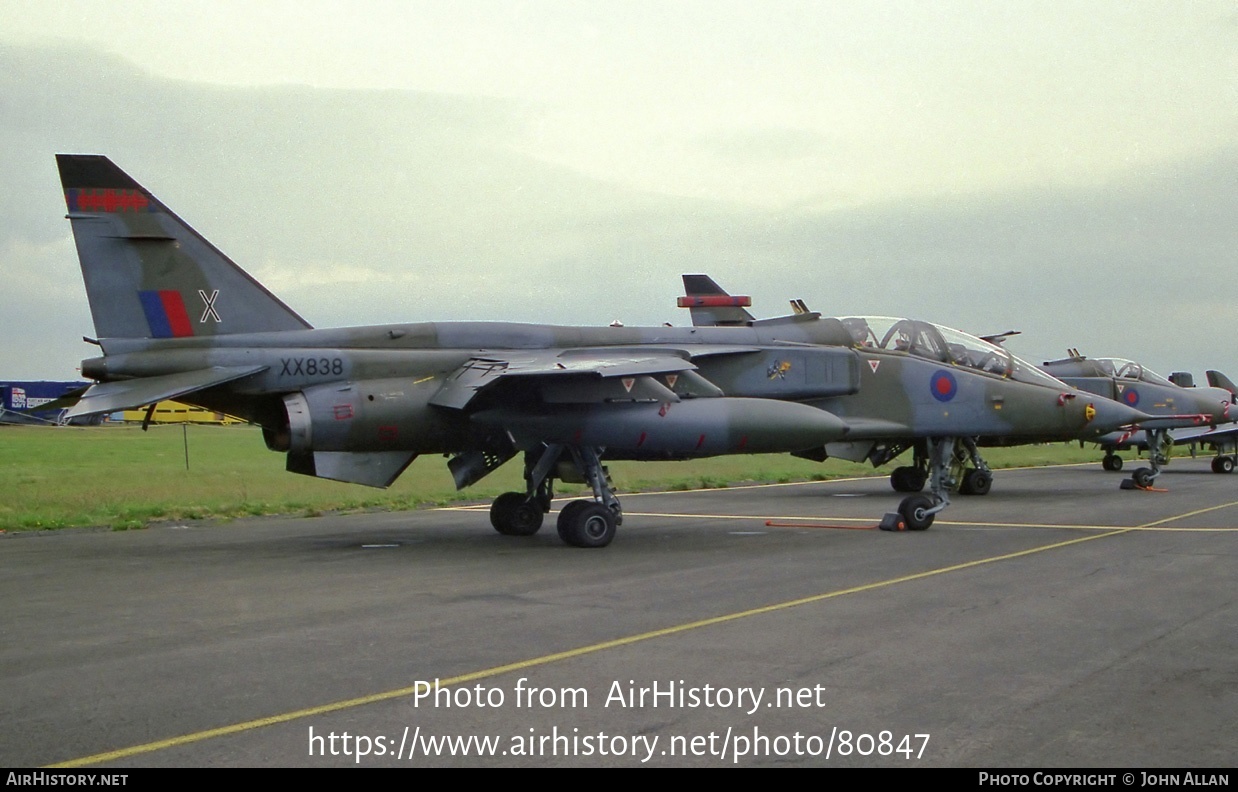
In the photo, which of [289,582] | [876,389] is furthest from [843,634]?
[876,389]

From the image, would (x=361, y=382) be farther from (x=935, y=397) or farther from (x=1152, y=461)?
(x=1152, y=461)

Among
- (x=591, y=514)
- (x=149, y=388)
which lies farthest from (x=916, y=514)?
(x=149, y=388)

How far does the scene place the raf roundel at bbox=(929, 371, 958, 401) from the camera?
53.5 feet

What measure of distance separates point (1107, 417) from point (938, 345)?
10.9ft

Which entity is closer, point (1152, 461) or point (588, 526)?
point (588, 526)

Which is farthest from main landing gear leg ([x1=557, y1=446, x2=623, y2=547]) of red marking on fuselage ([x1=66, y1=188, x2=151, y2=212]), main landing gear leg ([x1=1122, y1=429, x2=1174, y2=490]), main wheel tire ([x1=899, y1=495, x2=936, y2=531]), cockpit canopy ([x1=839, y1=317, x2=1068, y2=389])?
main landing gear leg ([x1=1122, y1=429, x2=1174, y2=490])

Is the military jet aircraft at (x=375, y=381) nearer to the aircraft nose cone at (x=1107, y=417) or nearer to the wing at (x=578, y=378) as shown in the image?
the wing at (x=578, y=378)

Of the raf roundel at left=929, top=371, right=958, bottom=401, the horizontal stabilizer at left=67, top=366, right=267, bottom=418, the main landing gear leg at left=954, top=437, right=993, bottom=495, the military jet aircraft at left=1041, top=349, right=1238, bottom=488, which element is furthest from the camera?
the military jet aircraft at left=1041, top=349, right=1238, bottom=488

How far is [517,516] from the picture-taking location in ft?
50.1

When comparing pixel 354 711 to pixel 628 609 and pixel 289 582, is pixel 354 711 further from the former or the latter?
pixel 289 582

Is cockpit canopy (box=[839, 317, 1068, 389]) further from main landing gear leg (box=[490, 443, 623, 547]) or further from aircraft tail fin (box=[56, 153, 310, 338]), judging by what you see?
aircraft tail fin (box=[56, 153, 310, 338])

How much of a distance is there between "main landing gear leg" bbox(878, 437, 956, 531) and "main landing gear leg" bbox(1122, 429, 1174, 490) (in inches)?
397

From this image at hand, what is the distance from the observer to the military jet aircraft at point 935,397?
15.9 meters

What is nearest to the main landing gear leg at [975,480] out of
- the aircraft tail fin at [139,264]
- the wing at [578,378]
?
the wing at [578,378]
